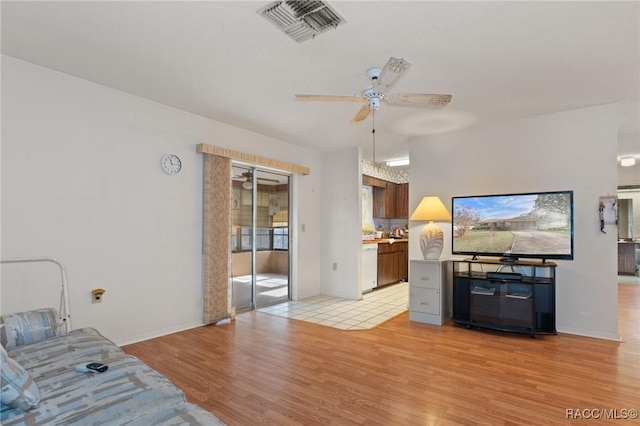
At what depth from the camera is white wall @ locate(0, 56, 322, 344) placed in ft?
9.19

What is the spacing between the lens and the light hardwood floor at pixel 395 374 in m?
2.21

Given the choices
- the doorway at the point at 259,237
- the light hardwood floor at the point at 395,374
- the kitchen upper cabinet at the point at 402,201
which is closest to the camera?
the light hardwood floor at the point at 395,374

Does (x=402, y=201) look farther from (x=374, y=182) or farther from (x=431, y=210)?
(x=431, y=210)

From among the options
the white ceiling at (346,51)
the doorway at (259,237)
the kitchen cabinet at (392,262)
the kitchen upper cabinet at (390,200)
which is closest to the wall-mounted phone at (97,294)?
the doorway at (259,237)

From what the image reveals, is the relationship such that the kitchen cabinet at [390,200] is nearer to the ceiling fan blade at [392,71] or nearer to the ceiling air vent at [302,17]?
the ceiling fan blade at [392,71]

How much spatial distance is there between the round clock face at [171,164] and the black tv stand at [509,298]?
3.52m

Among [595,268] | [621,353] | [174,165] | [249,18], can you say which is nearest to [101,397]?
[249,18]

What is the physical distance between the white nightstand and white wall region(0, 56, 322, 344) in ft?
8.73

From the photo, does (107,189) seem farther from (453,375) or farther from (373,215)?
(373,215)

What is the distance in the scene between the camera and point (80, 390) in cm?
159

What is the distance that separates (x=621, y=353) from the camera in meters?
3.24

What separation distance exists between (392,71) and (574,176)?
9.36ft

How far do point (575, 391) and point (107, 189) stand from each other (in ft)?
14.0

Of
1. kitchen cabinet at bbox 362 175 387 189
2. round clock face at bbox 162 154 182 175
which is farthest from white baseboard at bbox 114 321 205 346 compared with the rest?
kitchen cabinet at bbox 362 175 387 189
